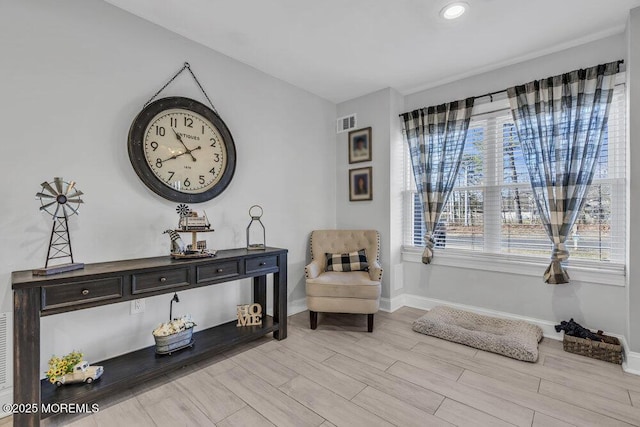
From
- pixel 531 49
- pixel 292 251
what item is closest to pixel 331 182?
pixel 292 251

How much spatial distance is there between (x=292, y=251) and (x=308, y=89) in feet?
6.30

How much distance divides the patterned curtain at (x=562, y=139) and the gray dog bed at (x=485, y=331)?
53cm

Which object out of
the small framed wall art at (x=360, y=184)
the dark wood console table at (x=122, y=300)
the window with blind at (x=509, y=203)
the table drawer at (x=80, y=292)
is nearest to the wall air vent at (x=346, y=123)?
the small framed wall art at (x=360, y=184)

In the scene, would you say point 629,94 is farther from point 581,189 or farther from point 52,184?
point 52,184

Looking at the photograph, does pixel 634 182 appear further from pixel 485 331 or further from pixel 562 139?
pixel 485 331

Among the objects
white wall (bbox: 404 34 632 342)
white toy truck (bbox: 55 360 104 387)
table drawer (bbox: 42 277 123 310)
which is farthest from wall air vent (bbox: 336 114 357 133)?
white toy truck (bbox: 55 360 104 387)

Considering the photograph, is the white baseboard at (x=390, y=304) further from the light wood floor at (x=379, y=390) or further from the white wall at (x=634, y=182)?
the white wall at (x=634, y=182)

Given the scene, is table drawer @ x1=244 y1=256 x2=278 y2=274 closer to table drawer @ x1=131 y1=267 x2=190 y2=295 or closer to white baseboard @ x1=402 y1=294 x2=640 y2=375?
table drawer @ x1=131 y1=267 x2=190 y2=295

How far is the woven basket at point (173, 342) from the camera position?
207 cm

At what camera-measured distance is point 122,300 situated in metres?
1.78

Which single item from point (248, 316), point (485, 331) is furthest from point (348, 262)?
point (485, 331)

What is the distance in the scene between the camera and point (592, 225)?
2.52 m

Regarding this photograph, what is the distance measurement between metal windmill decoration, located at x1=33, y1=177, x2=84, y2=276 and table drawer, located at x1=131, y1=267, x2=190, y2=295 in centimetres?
33

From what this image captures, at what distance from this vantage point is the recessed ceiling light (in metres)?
2.08
